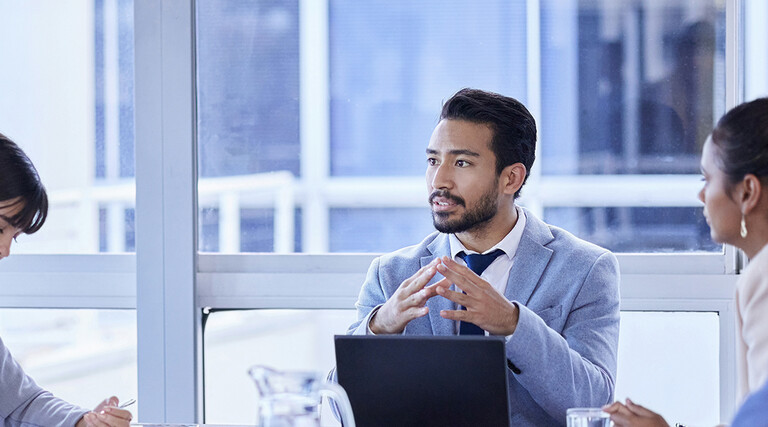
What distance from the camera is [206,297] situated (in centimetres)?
277

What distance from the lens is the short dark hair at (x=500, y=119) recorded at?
222 cm

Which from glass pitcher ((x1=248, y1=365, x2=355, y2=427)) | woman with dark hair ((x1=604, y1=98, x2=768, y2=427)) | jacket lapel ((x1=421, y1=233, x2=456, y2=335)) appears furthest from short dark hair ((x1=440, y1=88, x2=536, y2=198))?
glass pitcher ((x1=248, y1=365, x2=355, y2=427))

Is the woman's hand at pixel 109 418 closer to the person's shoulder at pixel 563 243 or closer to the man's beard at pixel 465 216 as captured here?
the man's beard at pixel 465 216

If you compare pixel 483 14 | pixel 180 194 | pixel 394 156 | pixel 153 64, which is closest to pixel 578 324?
pixel 394 156

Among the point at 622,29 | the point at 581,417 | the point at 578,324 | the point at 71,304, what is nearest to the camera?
the point at 581,417

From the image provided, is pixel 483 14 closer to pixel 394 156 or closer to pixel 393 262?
pixel 394 156

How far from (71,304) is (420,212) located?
4.02 feet

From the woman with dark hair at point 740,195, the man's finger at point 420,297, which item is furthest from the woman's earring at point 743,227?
Answer: the man's finger at point 420,297

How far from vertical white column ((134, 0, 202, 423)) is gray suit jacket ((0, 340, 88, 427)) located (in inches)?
31.5

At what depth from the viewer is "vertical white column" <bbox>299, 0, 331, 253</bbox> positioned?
2754mm

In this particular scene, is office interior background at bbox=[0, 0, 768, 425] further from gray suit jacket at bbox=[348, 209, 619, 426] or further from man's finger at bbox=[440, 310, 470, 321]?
man's finger at bbox=[440, 310, 470, 321]

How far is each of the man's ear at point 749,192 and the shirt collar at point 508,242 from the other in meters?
0.76

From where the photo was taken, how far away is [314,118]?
2.77 meters

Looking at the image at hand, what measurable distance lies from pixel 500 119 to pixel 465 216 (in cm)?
28
